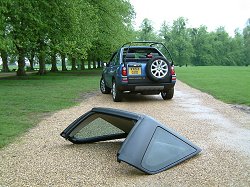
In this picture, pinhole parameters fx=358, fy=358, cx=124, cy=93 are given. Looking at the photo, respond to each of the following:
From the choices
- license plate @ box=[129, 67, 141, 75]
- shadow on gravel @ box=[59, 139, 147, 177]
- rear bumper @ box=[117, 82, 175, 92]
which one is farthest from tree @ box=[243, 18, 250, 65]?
shadow on gravel @ box=[59, 139, 147, 177]

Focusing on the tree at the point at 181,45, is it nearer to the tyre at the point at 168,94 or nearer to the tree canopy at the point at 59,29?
the tree canopy at the point at 59,29

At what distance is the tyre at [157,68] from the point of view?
1079 cm

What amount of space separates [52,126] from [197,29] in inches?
4288

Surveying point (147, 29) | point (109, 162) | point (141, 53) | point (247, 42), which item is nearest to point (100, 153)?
point (109, 162)

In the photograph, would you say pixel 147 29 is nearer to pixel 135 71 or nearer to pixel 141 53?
pixel 141 53

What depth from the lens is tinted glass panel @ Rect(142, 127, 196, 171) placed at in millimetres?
4168

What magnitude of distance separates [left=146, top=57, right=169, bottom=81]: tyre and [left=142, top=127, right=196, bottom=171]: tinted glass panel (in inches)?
244

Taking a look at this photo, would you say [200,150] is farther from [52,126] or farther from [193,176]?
[52,126]

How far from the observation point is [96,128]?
5777 millimetres

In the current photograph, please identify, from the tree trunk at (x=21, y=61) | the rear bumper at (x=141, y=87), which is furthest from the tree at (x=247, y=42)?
the rear bumper at (x=141, y=87)

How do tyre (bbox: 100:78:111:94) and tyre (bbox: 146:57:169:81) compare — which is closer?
tyre (bbox: 146:57:169:81)

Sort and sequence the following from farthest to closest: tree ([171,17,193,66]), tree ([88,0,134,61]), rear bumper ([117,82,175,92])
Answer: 1. tree ([171,17,193,66])
2. tree ([88,0,134,61])
3. rear bumper ([117,82,175,92])

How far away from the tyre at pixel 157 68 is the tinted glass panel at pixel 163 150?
6.21m

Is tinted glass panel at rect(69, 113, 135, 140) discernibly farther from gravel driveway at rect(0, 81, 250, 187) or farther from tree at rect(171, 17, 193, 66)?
tree at rect(171, 17, 193, 66)
